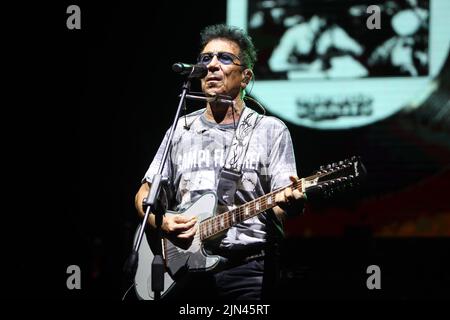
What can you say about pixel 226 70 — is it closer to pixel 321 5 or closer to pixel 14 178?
pixel 321 5

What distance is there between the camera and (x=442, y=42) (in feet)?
13.6

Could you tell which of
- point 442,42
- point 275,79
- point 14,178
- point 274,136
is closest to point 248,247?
point 274,136

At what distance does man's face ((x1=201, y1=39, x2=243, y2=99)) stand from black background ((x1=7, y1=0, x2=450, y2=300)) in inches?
62.9

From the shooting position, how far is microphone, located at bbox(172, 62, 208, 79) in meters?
2.55

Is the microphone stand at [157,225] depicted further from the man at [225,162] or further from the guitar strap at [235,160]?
the guitar strap at [235,160]

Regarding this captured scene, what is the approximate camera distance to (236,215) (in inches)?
102

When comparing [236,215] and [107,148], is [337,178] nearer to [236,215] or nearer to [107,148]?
[236,215]

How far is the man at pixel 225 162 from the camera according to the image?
99.3 inches

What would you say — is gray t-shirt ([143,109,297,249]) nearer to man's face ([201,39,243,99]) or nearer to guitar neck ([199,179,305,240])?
guitar neck ([199,179,305,240])

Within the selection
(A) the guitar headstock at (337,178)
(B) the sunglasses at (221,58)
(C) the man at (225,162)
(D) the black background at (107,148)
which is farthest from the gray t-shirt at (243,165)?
(D) the black background at (107,148)

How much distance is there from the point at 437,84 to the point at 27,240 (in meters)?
3.22

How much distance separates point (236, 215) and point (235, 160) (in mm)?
252

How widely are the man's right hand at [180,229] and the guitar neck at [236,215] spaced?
0.22 ft

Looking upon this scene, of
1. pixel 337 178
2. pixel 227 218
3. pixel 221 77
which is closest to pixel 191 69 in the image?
pixel 221 77
